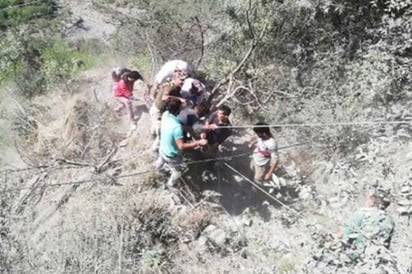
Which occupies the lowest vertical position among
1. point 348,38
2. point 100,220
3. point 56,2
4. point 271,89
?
point 56,2

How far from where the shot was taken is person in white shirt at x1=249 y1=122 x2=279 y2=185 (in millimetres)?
6590

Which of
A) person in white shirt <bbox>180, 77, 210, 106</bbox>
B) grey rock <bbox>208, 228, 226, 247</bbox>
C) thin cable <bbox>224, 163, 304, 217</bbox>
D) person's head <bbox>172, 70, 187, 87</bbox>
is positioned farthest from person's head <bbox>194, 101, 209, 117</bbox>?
grey rock <bbox>208, 228, 226, 247</bbox>

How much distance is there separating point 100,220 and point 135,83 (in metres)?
2.65

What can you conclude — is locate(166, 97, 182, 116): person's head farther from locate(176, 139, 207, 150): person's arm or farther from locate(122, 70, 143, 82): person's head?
locate(122, 70, 143, 82): person's head

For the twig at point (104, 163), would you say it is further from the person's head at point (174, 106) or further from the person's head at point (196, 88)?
the person's head at point (174, 106)

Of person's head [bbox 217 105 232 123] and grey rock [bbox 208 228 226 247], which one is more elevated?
person's head [bbox 217 105 232 123]

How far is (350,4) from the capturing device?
8406mm

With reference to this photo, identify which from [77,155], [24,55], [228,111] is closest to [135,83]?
[77,155]

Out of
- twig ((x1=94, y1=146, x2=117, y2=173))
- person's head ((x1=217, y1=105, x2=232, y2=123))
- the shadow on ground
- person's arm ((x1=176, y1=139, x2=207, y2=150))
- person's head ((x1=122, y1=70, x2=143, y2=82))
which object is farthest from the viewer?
person's head ((x1=122, y1=70, x2=143, y2=82))

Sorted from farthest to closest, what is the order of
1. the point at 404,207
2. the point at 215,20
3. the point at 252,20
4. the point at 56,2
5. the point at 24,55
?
the point at 56,2, the point at 24,55, the point at 215,20, the point at 252,20, the point at 404,207

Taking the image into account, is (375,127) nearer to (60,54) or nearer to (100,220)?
(100,220)

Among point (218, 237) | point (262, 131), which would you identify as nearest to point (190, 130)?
point (262, 131)

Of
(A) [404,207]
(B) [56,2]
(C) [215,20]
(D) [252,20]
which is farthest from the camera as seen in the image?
(B) [56,2]

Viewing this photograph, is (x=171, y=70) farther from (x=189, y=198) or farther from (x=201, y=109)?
(x=189, y=198)
